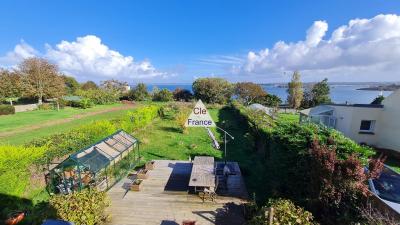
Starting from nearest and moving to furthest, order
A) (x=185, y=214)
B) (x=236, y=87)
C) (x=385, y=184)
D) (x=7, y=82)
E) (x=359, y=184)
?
(x=359, y=184), (x=385, y=184), (x=185, y=214), (x=7, y=82), (x=236, y=87)

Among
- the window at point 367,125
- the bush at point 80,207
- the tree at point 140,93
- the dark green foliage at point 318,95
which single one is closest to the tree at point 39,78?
the tree at point 140,93

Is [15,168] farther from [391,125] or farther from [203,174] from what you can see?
[391,125]

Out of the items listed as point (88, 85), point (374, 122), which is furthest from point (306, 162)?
point (88, 85)

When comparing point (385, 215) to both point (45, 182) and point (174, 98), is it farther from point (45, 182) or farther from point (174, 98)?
point (174, 98)

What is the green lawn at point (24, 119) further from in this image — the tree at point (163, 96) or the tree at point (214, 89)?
the tree at point (214, 89)

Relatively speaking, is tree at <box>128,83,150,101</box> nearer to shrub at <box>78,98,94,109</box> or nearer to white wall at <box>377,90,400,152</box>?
shrub at <box>78,98,94,109</box>

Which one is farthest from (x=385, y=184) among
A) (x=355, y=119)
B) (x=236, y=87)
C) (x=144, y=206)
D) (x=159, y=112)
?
(x=236, y=87)
